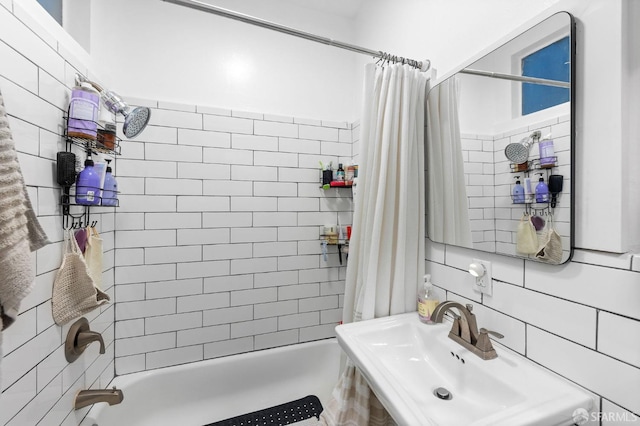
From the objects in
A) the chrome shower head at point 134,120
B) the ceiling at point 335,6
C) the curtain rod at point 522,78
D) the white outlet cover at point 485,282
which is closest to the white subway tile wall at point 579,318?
the white outlet cover at point 485,282

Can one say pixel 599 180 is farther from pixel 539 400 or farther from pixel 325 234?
pixel 325 234

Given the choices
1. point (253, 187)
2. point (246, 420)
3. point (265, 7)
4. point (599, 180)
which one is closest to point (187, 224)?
point (253, 187)

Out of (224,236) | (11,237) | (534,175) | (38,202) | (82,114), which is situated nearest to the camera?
(11,237)

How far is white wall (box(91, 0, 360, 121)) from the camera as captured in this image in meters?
1.61

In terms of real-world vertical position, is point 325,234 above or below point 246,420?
above

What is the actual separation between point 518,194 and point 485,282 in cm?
34

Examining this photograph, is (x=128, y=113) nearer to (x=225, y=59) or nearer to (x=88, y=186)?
(x=88, y=186)

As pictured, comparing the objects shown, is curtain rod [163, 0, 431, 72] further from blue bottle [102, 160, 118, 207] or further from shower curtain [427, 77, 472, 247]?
blue bottle [102, 160, 118, 207]

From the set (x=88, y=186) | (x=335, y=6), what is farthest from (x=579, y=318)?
(x=335, y=6)

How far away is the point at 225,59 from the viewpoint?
1.80m


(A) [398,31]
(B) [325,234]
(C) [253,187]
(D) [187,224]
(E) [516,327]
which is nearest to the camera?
(E) [516,327]

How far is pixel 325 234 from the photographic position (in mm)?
1974

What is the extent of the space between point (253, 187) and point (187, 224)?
0.48 m

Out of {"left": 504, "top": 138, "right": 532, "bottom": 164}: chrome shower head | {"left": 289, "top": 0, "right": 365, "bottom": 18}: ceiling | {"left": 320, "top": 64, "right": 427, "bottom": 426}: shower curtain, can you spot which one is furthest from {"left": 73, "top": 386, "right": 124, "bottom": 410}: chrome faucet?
{"left": 289, "top": 0, "right": 365, "bottom": 18}: ceiling
